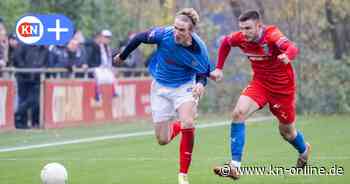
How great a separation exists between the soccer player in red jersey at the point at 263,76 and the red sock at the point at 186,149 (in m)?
0.45

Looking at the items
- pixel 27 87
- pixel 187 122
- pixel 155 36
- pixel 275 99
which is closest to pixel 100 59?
pixel 27 87

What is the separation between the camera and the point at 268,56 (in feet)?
45.8

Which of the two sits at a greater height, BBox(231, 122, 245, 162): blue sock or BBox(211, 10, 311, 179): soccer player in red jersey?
BBox(211, 10, 311, 179): soccer player in red jersey

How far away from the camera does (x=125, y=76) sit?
101 feet

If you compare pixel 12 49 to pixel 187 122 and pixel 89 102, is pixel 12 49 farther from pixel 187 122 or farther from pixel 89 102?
pixel 187 122

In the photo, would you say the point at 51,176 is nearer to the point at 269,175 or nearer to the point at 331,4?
the point at 269,175

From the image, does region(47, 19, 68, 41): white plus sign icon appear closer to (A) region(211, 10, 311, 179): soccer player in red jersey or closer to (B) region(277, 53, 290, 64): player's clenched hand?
(A) region(211, 10, 311, 179): soccer player in red jersey

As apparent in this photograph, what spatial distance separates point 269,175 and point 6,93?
10.8 m

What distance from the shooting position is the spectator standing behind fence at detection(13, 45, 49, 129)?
2450 centimetres

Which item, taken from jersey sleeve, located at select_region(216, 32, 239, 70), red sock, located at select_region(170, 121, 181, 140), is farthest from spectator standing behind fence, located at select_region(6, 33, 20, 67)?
jersey sleeve, located at select_region(216, 32, 239, 70)

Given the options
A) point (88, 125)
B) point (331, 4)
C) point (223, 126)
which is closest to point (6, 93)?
point (88, 125)

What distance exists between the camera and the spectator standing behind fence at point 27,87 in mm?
24500

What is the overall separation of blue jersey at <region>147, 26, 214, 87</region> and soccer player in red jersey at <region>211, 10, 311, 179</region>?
0.26 m

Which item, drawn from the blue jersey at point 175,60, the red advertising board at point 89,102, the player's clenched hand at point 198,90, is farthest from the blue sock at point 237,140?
the red advertising board at point 89,102
